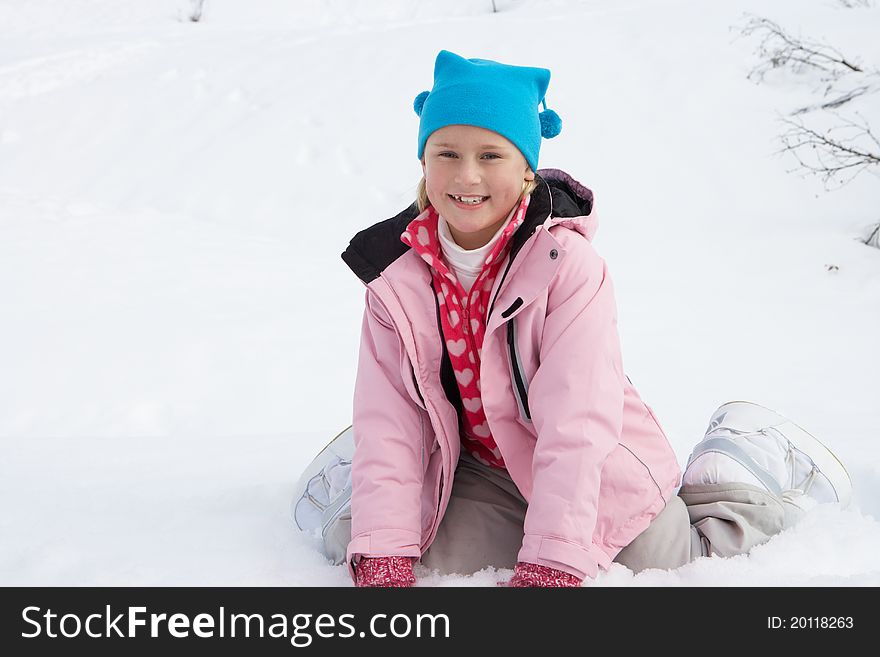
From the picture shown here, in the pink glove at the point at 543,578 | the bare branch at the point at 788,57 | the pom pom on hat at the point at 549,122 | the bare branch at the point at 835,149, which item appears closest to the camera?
the pink glove at the point at 543,578

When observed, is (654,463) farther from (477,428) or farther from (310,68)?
(310,68)

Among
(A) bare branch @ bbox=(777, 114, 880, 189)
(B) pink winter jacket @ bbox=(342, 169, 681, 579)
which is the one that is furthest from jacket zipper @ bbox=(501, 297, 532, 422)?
(A) bare branch @ bbox=(777, 114, 880, 189)

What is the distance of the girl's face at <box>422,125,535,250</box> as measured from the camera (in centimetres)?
155

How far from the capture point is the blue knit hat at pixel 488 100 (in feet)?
5.03

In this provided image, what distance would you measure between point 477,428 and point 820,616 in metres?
0.68

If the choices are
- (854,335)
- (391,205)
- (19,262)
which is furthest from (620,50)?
(19,262)

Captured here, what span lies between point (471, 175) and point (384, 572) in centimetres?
70

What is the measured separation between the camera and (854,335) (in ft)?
12.3

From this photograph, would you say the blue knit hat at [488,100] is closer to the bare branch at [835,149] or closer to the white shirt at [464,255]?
the white shirt at [464,255]

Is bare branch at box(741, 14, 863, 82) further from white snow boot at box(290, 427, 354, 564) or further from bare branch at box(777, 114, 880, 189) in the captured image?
white snow boot at box(290, 427, 354, 564)

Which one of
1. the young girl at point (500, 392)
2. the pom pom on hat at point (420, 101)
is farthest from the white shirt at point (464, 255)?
the pom pom on hat at point (420, 101)

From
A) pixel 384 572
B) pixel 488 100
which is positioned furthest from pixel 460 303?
pixel 384 572

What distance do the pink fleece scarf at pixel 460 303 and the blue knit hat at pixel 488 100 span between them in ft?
0.43

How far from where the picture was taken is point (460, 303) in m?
1.66
